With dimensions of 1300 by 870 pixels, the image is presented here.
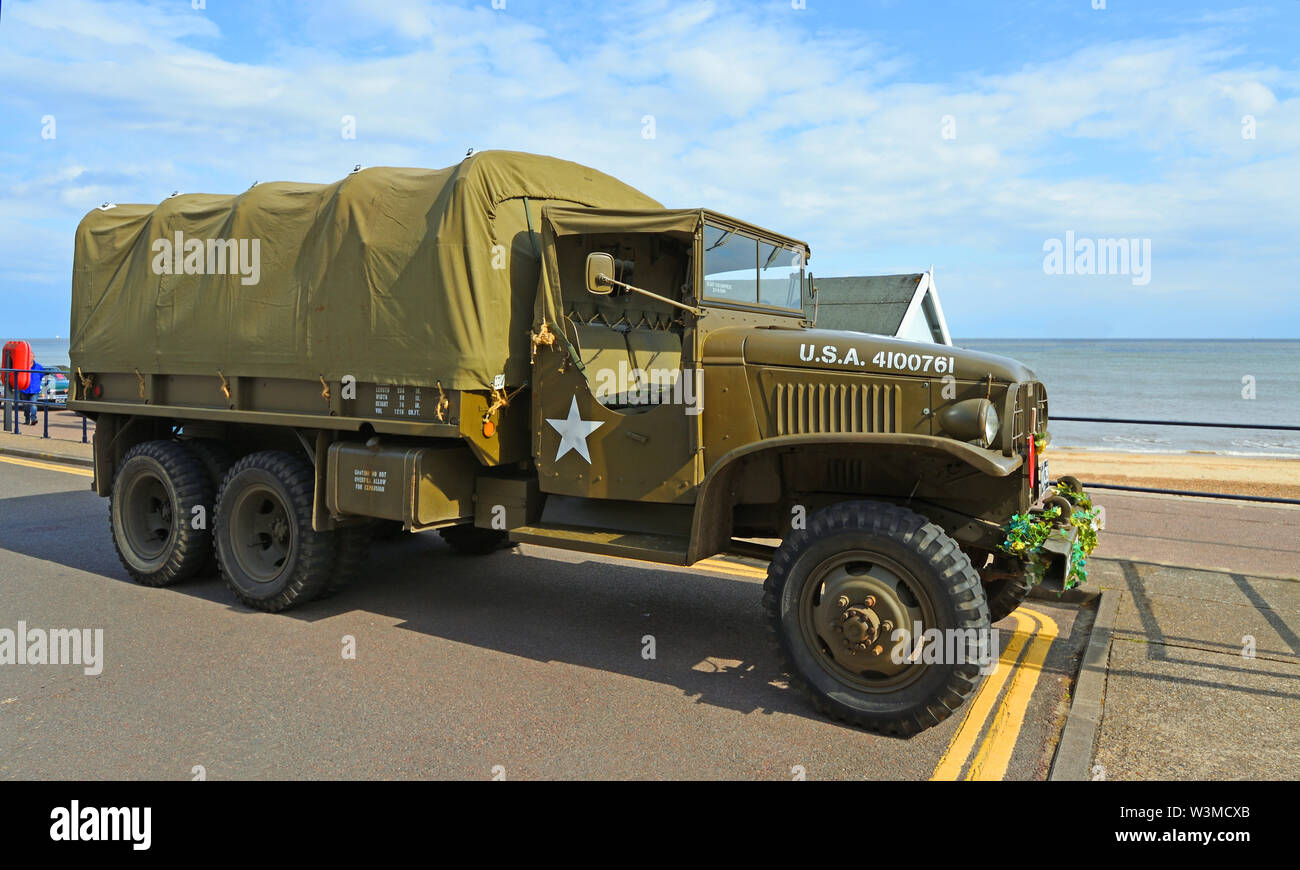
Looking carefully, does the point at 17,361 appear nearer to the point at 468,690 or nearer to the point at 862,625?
the point at 468,690

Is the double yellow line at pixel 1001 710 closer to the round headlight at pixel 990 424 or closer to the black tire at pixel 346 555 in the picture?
the round headlight at pixel 990 424

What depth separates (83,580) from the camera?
6945 millimetres

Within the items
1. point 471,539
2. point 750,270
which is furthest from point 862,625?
point 471,539

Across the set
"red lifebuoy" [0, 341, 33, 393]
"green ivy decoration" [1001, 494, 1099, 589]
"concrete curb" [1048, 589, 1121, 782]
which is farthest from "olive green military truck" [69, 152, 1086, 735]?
"red lifebuoy" [0, 341, 33, 393]

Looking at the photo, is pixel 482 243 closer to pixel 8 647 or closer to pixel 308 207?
pixel 308 207

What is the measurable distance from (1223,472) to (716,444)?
16791 mm

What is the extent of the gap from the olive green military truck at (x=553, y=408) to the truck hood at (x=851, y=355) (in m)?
0.02

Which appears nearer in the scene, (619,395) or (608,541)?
(608,541)

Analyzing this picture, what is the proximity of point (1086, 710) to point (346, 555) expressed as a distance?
481 cm

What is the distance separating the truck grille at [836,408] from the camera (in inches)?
176

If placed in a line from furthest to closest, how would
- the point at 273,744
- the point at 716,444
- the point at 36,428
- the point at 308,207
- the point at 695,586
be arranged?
the point at 36,428
the point at 695,586
the point at 308,207
the point at 716,444
the point at 273,744

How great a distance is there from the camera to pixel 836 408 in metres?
4.59
